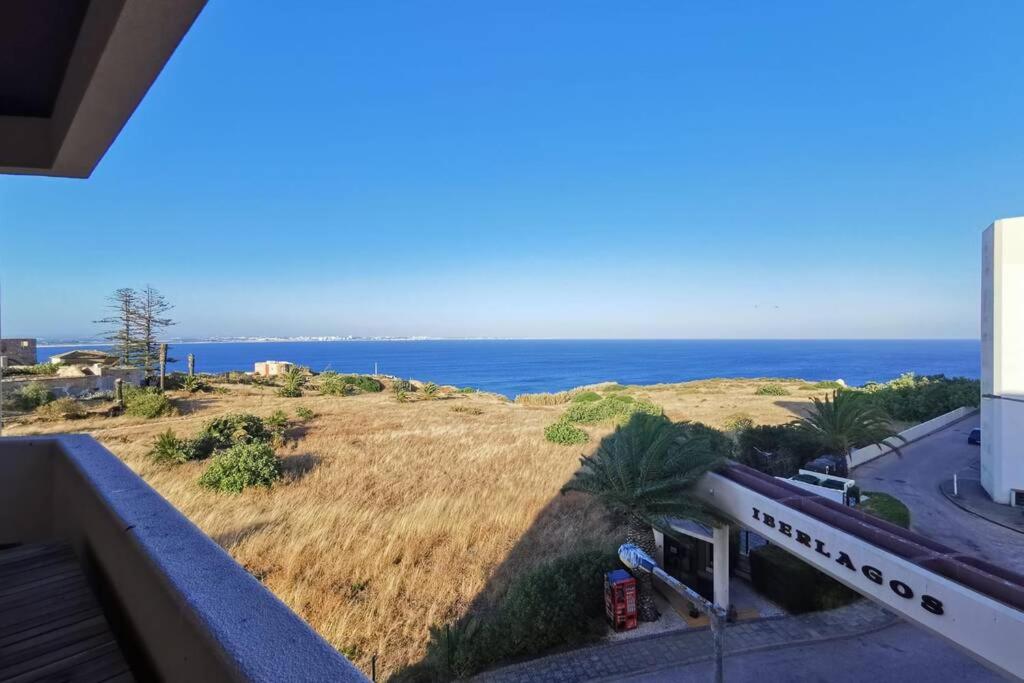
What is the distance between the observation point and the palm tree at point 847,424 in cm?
1659

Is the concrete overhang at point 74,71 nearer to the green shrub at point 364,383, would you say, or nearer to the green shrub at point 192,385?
the green shrub at point 192,385

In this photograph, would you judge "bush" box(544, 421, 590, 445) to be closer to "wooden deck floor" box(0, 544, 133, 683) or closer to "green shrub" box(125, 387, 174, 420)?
"green shrub" box(125, 387, 174, 420)

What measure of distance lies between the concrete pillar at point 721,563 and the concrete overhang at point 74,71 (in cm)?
1035

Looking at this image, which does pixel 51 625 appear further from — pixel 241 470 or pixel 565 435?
pixel 565 435

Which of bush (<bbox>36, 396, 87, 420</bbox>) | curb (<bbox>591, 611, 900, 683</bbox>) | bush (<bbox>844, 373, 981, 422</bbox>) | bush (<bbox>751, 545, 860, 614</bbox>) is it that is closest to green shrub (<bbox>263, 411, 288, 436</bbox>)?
bush (<bbox>36, 396, 87, 420</bbox>)

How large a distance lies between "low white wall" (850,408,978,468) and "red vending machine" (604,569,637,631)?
1391cm

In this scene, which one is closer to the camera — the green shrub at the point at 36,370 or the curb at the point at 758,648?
the curb at the point at 758,648

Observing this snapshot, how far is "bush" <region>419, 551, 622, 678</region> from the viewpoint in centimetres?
776

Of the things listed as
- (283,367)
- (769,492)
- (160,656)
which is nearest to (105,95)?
(160,656)

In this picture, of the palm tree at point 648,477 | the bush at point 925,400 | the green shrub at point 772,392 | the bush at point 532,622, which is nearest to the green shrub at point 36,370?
the bush at point 532,622

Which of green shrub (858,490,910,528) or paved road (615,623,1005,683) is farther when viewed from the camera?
green shrub (858,490,910,528)

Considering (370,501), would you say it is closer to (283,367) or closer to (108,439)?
(108,439)

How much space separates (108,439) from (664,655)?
Result: 18781mm

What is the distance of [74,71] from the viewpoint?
7.85 feet
